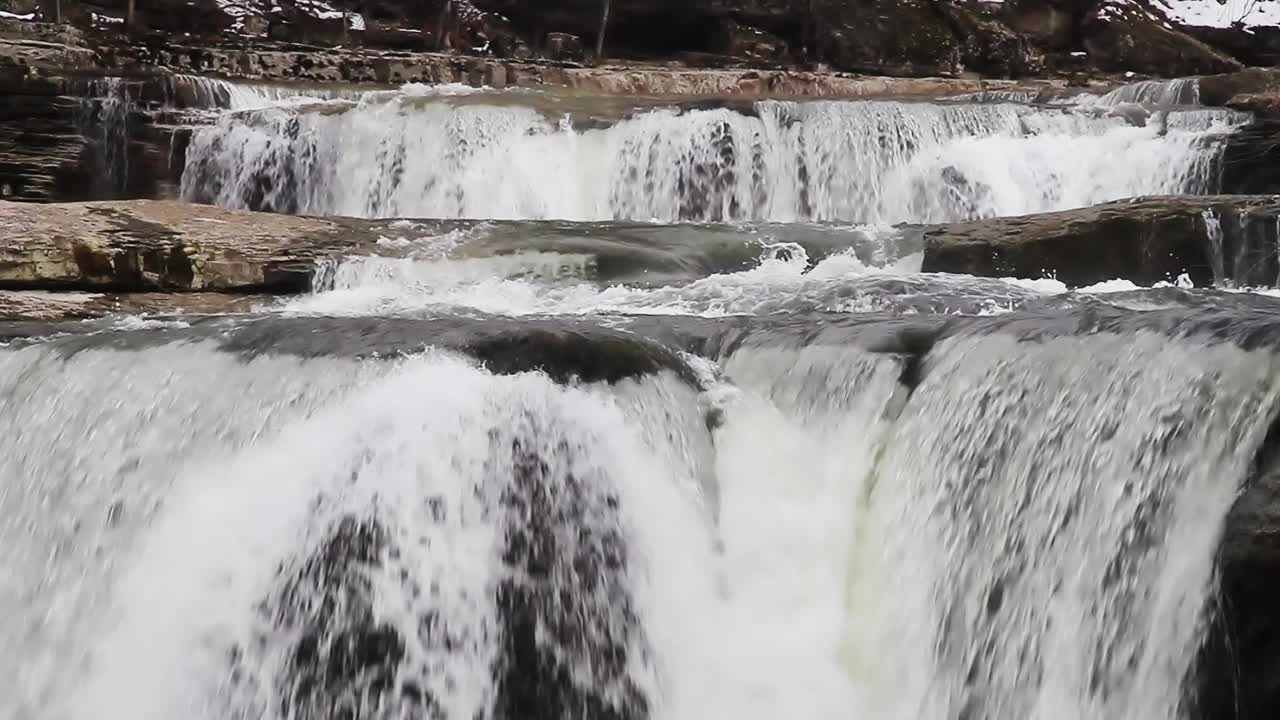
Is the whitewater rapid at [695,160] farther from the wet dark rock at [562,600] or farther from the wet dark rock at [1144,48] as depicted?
the wet dark rock at [1144,48]

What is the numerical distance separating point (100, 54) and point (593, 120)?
22.2 feet

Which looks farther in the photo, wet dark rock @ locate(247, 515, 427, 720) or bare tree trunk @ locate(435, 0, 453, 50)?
bare tree trunk @ locate(435, 0, 453, 50)

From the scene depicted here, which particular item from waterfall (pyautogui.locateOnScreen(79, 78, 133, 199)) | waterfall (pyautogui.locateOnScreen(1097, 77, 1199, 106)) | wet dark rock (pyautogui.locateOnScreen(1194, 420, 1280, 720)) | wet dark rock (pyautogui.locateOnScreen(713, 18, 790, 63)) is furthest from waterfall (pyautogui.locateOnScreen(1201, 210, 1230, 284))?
wet dark rock (pyautogui.locateOnScreen(713, 18, 790, 63))

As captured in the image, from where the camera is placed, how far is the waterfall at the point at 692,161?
34.4ft

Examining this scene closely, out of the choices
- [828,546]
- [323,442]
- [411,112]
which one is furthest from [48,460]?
[411,112]

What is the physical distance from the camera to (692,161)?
10.6 meters

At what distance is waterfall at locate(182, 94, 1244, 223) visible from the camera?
34.4ft

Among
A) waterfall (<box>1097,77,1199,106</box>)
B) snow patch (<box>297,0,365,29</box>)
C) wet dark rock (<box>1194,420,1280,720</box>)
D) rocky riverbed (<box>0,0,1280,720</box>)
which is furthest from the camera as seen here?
snow patch (<box>297,0,365,29</box>)

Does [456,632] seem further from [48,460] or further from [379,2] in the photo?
[379,2]

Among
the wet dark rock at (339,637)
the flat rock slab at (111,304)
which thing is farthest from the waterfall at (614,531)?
the flat rock slab at (111,304)

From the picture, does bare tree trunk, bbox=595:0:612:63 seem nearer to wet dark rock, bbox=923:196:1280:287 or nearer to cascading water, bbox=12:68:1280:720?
wet dark rock, bbox=923:196:1280:287

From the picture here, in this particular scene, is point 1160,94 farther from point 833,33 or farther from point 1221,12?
point 1221,12

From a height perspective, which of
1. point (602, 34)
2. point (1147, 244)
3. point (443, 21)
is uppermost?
point (602, 34)

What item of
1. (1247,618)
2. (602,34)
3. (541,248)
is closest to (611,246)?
(541,248)
